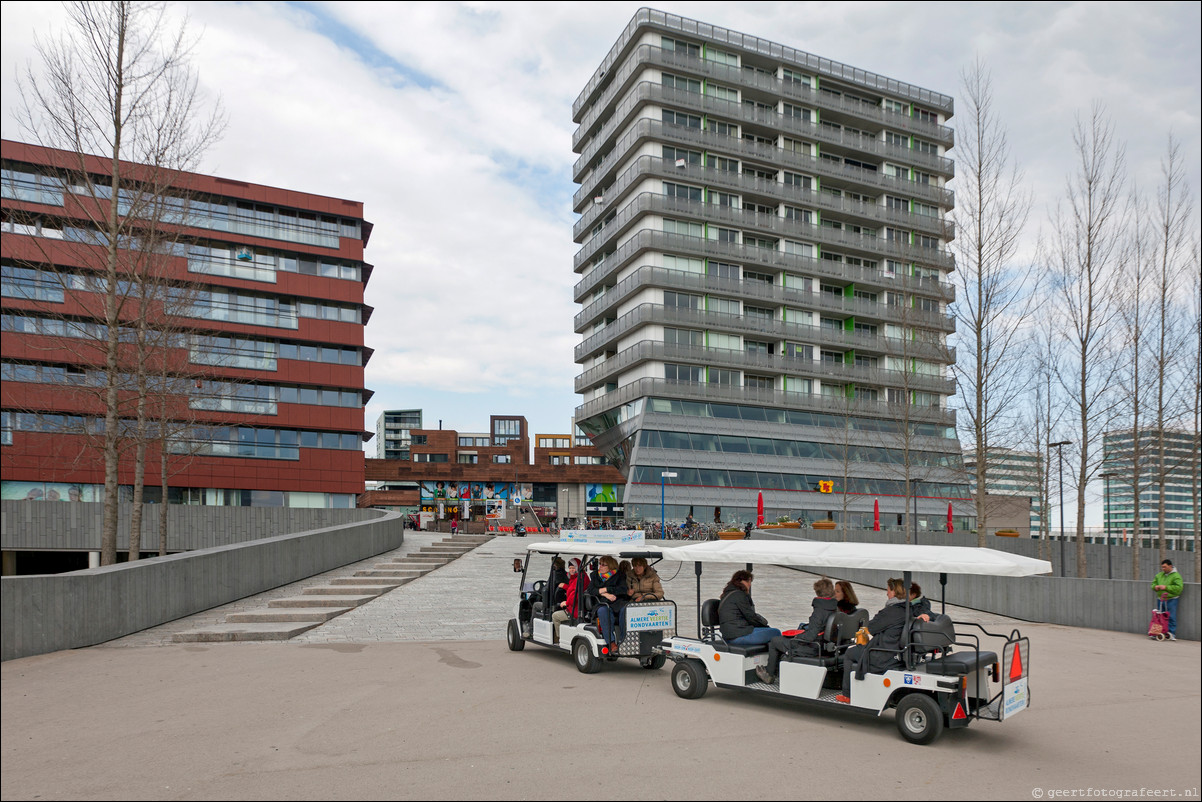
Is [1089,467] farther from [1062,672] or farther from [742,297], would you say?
[742,297]

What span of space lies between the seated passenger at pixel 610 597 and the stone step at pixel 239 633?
21.0 feet

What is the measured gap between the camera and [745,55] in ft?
229

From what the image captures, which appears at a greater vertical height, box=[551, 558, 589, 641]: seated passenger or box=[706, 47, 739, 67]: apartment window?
box=[706, 47, 739, 67]: apartment window

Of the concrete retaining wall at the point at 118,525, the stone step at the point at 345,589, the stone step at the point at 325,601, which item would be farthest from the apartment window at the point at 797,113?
the stone step at the point at 325,601

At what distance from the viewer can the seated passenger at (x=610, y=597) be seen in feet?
42.6

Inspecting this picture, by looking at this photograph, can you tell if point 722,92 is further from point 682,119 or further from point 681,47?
point 681,47

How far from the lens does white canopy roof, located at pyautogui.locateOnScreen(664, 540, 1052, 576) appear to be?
362 inches

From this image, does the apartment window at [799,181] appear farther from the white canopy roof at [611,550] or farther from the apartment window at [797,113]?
the white canopy roof at [611,550]

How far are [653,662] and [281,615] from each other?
8.31m

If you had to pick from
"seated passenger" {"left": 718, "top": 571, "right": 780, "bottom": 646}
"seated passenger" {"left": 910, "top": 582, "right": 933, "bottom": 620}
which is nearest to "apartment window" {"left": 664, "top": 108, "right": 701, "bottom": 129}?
"seated passenger" {"left": 718, "top": 571, "right": 780, "bottom": 646}

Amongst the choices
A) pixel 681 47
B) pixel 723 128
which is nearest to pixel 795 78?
pixel 723 128

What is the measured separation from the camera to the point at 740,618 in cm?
1135

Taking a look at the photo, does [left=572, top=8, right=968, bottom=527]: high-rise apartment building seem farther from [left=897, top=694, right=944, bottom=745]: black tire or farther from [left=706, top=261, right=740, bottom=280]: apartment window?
[left=897, top=694, right=944, bottom=745]: black tire

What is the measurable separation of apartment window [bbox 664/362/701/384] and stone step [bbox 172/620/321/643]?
4844cm
